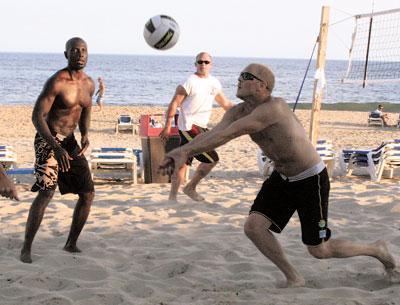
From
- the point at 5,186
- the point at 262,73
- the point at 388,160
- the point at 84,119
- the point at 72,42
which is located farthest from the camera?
the point at 388,160

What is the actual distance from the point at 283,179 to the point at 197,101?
319 cm

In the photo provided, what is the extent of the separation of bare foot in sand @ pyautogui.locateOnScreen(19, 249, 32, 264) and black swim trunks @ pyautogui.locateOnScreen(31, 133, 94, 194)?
0.48 meters

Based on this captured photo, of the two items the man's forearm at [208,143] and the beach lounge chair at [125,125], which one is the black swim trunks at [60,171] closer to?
the man's forearm at [208,143]

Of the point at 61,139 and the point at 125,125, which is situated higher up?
the point at 61,139

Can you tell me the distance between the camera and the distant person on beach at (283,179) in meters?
3.81

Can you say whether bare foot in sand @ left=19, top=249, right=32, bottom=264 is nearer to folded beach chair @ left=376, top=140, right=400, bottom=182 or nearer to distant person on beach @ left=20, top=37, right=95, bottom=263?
distant person on beach @ left=20, top=37, right=95, bottom=263

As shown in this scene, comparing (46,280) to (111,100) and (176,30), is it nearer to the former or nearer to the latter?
(176,30)

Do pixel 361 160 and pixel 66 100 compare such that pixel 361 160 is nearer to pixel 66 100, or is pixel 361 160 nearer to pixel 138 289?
pixel 66 100

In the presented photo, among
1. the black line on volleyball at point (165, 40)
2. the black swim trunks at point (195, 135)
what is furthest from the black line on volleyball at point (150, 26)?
the black swim trunks at point (195, 135)

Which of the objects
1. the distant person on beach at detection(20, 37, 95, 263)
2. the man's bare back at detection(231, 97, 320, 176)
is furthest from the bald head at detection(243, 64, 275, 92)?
the distant person on beach at detection(20, 37, 95, 263)

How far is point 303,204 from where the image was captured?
3.94m

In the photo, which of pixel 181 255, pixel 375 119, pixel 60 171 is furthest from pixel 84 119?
pixel 375 119

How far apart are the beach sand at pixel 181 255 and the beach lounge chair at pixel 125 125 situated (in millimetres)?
9454

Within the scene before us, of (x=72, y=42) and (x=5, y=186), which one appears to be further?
(x=72, y=42)
